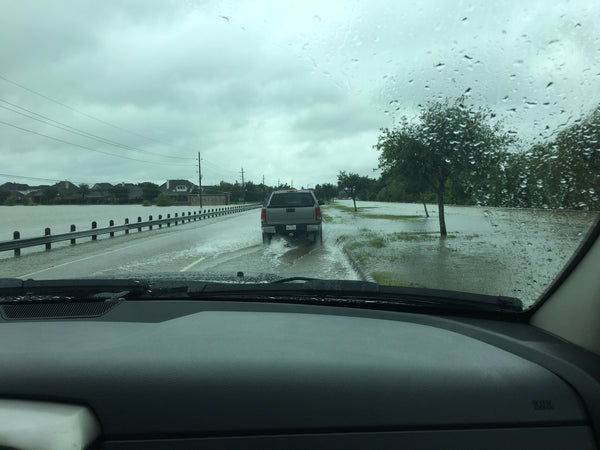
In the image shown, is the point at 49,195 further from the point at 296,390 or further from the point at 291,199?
the point at 291,199

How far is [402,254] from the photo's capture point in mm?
8617

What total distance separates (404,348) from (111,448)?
138 centimetres

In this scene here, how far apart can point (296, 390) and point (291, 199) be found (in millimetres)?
14038

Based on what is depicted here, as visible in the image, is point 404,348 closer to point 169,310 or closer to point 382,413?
point 382,413

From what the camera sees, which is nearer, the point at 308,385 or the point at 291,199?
the point at 308,385

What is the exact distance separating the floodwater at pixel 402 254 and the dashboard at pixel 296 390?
2.64 feet

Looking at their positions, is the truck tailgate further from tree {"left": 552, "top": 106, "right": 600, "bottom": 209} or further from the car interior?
the car interior

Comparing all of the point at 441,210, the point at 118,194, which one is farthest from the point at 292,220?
the point at 441,210

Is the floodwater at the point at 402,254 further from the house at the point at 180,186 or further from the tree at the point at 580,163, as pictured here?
the house at the point at 180,186

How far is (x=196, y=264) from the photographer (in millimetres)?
10273

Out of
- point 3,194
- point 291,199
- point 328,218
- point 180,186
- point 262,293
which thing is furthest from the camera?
point 180,186

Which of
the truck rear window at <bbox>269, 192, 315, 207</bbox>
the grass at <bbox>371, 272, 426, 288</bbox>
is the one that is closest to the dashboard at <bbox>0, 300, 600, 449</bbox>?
the grass at <bbox>371, 272, 426, 288</bbox>

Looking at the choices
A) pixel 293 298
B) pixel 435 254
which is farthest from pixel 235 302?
pixel 435 254

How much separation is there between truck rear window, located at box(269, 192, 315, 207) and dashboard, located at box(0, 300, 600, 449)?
512 inches
